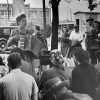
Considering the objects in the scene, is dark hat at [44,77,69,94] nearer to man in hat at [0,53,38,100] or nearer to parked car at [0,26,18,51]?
man in hat at [0,53,38,100]

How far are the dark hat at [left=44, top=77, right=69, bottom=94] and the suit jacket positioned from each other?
572 millimetres

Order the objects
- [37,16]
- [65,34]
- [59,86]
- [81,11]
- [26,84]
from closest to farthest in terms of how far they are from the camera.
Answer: [26,84]
[59,86]
[65,34]
[81,11]
[37,16]

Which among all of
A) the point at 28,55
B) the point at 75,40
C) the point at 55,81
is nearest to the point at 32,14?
the point at 75,40

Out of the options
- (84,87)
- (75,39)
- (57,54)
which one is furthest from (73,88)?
(75,39)

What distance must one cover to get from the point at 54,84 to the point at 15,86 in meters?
0.73

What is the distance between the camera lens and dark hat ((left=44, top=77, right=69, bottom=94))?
412 centimetres

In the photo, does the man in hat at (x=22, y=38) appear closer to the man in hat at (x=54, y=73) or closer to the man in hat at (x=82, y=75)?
the man in hat at (x=54, y=73)

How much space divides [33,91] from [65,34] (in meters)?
8.93

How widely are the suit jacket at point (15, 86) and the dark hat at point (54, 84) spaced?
0.57m

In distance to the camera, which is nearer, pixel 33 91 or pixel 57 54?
pixel 33 91

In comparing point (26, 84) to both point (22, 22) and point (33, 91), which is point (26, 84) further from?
point (22, 22)

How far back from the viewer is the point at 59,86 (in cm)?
413

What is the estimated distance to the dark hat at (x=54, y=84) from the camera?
4117mm

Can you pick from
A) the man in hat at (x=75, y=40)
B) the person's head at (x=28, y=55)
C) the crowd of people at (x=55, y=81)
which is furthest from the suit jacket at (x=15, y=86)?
the man in hat at (x=75, y=40)
